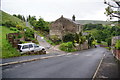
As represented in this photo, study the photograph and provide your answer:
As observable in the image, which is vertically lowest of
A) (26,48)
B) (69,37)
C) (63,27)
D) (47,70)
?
(47,70)

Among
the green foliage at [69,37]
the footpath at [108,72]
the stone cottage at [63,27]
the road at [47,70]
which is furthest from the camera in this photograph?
the stone cottage at [63,27]

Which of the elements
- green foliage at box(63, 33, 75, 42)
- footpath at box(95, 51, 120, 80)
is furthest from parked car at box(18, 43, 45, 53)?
green foliage at box(63, 33, 75, 42)

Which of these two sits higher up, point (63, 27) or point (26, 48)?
point (63, 27)

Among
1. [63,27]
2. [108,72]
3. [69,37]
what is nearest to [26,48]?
[108,72]

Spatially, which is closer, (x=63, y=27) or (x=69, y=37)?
(x=69, y=37)

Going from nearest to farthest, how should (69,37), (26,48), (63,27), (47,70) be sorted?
(47,70)
(26,48)
(69,37)
(63,27)

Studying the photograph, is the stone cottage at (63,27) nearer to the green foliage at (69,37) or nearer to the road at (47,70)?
the green foliage at (69,37)

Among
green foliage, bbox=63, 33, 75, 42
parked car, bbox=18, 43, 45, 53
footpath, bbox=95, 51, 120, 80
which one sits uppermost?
green foliage, bbox=63, 33, 75, 42

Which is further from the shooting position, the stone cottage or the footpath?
the stone cottage

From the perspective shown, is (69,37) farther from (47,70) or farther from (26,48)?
(47,70)

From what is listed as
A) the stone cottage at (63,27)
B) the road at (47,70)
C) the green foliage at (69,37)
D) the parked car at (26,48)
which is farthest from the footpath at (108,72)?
the stone cottage at (63,27)

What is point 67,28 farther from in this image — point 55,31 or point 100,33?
point 100,33

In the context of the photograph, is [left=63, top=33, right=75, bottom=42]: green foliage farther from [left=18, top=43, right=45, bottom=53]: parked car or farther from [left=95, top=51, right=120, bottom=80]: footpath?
[left=95, top=51, right=120, bottom=80]: footpath

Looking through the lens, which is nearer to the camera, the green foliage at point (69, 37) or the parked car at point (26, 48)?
the parked car at point (26, 48)
